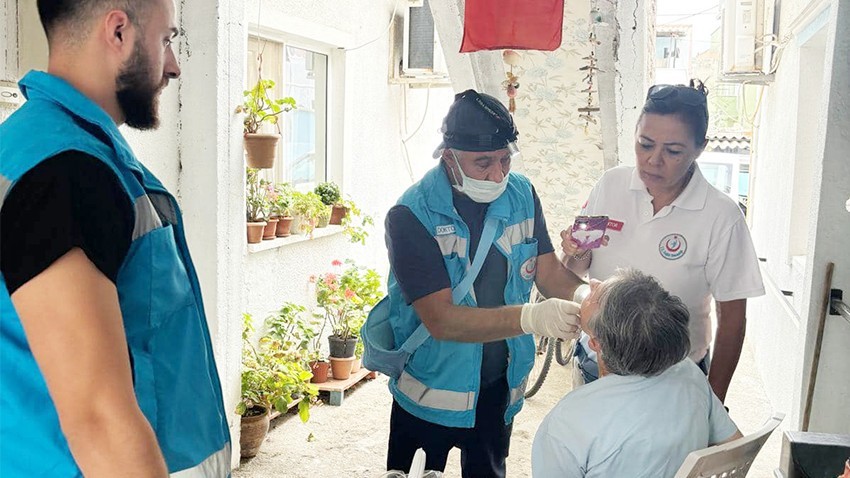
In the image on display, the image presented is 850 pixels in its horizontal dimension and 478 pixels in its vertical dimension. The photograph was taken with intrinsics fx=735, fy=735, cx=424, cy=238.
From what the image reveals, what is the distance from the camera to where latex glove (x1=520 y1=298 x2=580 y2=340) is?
6.14 ft

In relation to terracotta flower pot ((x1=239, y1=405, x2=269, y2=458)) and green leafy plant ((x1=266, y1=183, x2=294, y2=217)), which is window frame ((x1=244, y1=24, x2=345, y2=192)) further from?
terracotta flower pot ((x1=239, y1=405, x2=269, y2=458))

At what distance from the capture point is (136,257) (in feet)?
3.65

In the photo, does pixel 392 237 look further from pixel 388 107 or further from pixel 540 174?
pixel 388 107

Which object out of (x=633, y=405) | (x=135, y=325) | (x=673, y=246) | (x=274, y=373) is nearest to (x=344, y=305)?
(x=274, y=373)

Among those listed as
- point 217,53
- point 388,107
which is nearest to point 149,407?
point 217,53

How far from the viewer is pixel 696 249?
6.72 ft

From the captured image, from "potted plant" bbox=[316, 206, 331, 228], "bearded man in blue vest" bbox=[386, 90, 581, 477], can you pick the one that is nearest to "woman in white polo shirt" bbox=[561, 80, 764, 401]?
"bearded man in blue vest" bbox=[386, 90, 581, 477]

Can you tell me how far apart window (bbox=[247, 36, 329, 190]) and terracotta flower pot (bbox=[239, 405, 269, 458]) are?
5.29 ft

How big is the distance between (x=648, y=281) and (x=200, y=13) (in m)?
2.29

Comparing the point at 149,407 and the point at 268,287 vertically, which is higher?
the point at 149,407

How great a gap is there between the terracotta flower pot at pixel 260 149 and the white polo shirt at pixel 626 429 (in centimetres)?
262

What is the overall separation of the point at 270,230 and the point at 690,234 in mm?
2787

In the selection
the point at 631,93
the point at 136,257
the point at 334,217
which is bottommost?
the point at 334,217

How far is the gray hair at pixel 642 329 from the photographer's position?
1.56m
